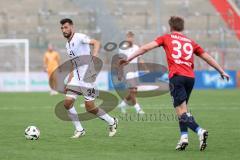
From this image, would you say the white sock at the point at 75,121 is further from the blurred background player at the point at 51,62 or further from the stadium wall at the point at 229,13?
the stadium wall at the point at 229,13

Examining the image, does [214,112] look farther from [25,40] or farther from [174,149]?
[25,40]

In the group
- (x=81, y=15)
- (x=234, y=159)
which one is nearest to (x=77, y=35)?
(x=234, y=159)

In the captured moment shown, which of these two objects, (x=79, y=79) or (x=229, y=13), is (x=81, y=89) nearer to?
(x=79, y=79)

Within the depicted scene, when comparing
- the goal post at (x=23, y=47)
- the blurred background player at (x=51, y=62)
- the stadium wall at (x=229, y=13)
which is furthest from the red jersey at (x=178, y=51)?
the stadium wall at (x=229, y=13)

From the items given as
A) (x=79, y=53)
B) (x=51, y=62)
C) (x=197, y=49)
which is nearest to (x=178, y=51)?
(x=197, y=49)

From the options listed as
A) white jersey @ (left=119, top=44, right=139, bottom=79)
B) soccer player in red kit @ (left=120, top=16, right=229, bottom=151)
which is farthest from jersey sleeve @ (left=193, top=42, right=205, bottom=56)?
white jersey @ (left=119, top=44, right=139, bottom=79)

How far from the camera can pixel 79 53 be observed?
14555 mm

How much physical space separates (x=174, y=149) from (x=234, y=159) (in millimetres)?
1660

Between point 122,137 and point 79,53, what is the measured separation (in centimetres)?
196

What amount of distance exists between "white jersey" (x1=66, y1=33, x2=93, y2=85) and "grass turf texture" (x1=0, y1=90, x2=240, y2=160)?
4.40ft

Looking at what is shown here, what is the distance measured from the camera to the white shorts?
1453 centimetres

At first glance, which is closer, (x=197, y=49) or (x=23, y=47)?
(x=197, y=49)

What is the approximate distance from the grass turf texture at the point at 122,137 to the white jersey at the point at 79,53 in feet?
4.40

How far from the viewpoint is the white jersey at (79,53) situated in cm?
1447
